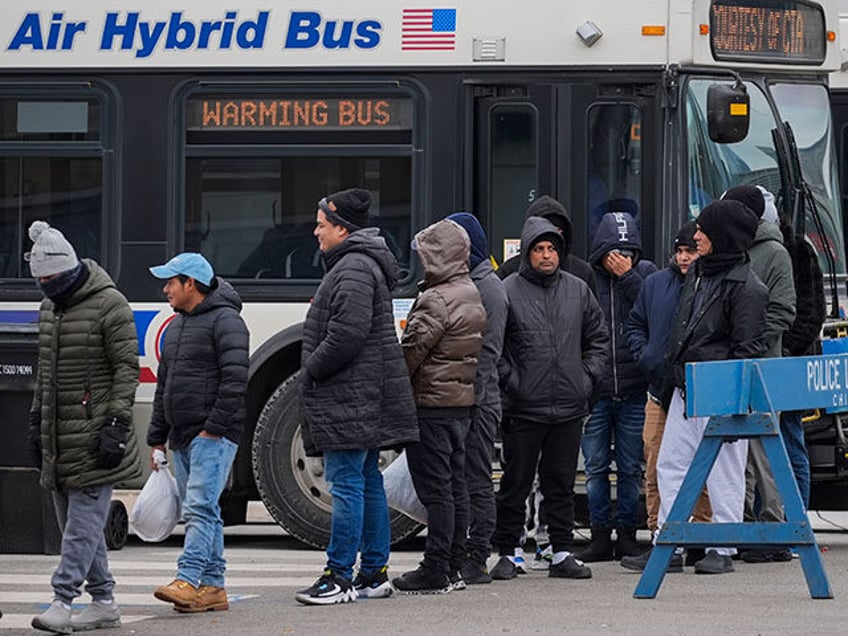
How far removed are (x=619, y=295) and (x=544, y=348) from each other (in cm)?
104

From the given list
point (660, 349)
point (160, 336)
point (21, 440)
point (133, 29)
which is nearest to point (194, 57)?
point (133, 29)

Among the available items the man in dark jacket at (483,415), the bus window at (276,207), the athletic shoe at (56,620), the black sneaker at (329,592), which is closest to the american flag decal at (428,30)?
the bus window at (276,207)

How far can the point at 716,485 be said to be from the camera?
35.7 feet

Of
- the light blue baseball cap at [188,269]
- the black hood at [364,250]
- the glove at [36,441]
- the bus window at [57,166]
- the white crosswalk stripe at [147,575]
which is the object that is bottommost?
the white crosswalk stripe at [147,575]

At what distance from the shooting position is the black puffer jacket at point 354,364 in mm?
9555

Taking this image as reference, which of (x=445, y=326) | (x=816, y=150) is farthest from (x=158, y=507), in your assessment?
(x=816, y=150)

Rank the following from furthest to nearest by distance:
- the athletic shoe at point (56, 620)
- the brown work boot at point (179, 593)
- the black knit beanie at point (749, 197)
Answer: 1. the black knit beanie at point (749, 197)
2. the brown work boot at point (179, 593)
3. the athletic shoe at point (56, 620)

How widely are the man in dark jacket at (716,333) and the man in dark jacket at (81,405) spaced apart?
298 cm

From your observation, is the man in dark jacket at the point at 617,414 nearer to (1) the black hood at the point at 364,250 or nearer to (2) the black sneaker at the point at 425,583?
(2) the black sneaker at the point at 425,583

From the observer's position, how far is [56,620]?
29.2 ft

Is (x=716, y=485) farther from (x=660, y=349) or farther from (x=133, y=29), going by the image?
(x=133, y=29)

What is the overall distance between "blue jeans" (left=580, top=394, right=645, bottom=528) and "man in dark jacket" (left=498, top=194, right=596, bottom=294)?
2.09 ft

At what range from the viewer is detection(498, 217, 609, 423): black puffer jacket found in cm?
1072

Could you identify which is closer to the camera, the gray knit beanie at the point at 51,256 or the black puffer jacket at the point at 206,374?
the gray knit beanie at the point at 51,256
